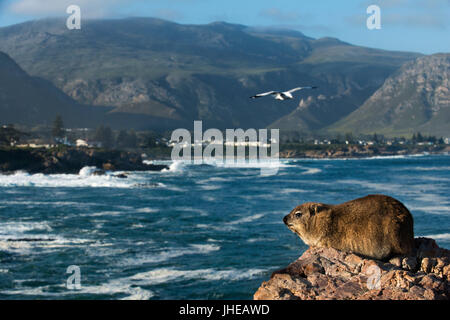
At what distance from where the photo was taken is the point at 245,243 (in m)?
46.4

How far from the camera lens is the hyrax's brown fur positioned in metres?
11.3

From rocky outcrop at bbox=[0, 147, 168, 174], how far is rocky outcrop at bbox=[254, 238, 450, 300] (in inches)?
5324

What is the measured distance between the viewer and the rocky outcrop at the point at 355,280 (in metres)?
8.78

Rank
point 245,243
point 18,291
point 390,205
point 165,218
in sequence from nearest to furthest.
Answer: point 390,205 < point 18,291 < point 245,243 < point 165,218

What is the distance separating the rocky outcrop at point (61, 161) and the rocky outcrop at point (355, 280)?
5324 inches

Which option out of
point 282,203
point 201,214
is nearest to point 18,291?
point 201,214

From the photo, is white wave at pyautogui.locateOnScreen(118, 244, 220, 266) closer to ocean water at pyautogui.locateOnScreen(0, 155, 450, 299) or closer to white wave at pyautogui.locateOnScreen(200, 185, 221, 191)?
ocean water at pyautogui.locateOnScreen(0, 155, 450, 299)

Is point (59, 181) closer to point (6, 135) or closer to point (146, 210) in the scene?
point (146, 210)

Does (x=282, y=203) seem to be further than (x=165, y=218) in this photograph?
Yes

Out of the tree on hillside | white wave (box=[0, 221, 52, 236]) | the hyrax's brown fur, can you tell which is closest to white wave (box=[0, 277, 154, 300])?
the hyrax's brown fur

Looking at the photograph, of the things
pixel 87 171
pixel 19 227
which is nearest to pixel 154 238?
pixel 19 227
